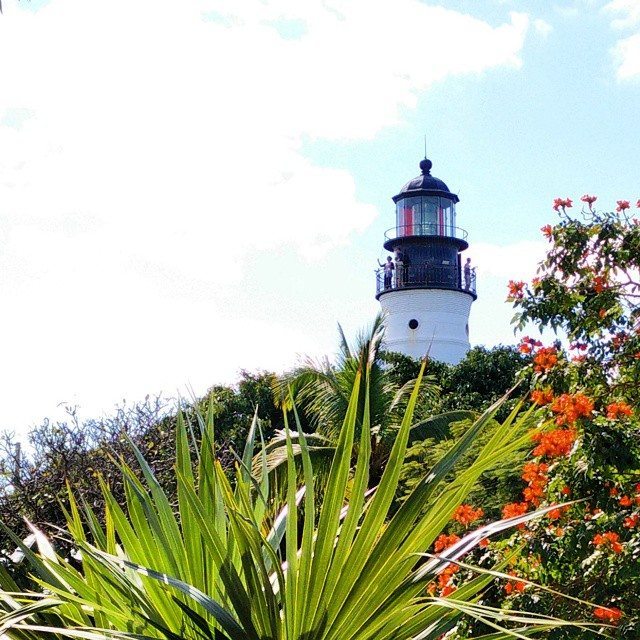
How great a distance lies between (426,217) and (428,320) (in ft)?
11.3

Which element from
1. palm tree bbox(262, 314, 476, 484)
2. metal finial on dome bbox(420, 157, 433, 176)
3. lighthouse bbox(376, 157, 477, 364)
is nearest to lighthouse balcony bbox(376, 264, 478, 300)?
lighthouse bbox(376, 157, 477, 364)

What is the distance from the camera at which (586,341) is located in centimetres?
705

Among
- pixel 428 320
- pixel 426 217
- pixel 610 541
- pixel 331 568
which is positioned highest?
pixel 426 217

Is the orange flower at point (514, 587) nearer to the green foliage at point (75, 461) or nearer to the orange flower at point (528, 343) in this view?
the orange flower at point (528, 343)

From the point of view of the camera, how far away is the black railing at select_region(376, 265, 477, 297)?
33.9m

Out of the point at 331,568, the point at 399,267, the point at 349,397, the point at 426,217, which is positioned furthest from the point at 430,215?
the point at 331,568

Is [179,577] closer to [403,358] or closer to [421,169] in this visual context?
[403,358]

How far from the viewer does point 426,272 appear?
34.0 m

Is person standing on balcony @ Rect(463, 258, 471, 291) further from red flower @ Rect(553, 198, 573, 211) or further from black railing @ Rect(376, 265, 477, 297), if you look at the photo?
red flower @ Rect(553, 198, 573, 211)

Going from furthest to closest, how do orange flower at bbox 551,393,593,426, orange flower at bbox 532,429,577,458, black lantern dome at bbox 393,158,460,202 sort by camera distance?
black lantern dome at bbox 393,158,460,202, orange flower at bbox 532,429,577,458, orange flower at bbox 551,393,593,426

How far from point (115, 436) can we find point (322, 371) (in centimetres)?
543

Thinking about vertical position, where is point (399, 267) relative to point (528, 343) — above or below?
above

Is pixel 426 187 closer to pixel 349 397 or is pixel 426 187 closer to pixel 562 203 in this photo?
pixel 349 397

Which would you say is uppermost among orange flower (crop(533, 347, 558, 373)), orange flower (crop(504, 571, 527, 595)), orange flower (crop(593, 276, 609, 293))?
orange flower (crop(593, 276, 609, 293))
